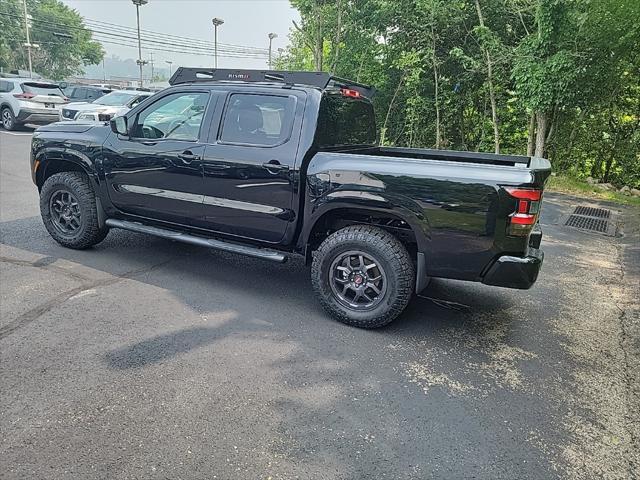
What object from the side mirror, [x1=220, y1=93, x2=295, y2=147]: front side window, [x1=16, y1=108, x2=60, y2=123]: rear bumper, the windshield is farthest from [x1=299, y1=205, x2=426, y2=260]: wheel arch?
[x1=16, y1=108, x2=60, y2=123]: rear bumper

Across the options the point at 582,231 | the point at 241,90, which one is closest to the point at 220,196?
the point at 241,90

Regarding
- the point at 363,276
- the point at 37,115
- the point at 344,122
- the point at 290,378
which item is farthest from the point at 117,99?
the point at 290,378

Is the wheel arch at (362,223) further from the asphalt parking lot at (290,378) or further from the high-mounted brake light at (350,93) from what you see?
the high-mounted brake light at (350,93)

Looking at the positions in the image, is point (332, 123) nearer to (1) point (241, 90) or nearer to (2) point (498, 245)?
(1) point (241, 90)

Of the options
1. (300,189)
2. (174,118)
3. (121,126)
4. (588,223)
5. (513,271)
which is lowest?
(588,223)

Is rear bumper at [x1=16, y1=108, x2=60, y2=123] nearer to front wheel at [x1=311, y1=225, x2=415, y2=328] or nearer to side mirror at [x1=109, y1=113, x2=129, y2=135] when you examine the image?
side mirror at [x1=109, y1=113, x2=129, y2=135]

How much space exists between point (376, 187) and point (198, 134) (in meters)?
1.77

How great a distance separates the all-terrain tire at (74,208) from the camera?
485 centimetres

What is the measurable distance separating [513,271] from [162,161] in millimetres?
3134

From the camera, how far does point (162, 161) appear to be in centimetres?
439

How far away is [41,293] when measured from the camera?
393 centimetres

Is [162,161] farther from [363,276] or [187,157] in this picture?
[363,276]

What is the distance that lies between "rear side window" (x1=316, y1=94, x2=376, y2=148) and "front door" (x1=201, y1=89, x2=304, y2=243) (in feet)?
0.71

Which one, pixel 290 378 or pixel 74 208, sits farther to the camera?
pixel 74 208
